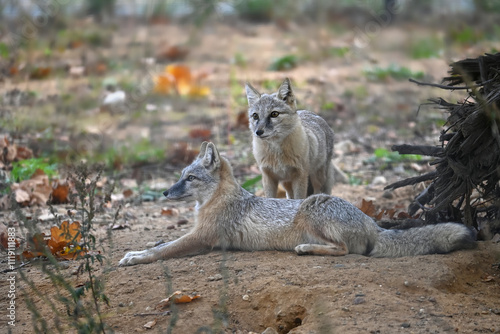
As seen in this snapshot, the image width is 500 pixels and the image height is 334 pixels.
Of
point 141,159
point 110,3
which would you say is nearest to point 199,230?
point 141,159

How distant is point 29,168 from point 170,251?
3618 mm

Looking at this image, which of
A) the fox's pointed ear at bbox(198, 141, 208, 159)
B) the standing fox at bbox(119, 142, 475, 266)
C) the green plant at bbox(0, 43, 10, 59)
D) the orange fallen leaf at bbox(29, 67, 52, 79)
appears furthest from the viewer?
the green plant at bbox(0, 43, 10, 59)

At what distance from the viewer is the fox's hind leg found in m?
5.48

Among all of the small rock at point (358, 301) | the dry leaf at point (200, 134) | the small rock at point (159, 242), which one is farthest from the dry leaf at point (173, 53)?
the small rock at point (358, 301)

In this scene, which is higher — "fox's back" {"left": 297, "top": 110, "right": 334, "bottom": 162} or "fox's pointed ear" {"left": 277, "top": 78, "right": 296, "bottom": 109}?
"fox's pointed ear" {"left": 277, "top": 78, "right": 296, "bottom": 109}

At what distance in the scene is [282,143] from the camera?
283 inches

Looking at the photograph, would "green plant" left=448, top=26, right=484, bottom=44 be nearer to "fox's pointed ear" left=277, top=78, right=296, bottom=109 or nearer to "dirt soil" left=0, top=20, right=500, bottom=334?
"dirt soil" left=0, top=20, right=500, bottom=334

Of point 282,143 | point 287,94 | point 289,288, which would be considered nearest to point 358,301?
point 289,288

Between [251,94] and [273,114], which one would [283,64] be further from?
[273,114]

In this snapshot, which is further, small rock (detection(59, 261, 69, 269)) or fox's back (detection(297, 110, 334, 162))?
fox's back (detection(297, 110, 334, 162))

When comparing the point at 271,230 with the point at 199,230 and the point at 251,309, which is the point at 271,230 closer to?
the point at 199,230

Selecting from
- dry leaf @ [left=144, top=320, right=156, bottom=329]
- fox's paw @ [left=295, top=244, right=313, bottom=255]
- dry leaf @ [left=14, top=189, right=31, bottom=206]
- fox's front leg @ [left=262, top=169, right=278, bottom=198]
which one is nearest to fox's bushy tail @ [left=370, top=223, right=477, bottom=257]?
fox's paw @ [left=295, top=244, right=313, bottom=255]

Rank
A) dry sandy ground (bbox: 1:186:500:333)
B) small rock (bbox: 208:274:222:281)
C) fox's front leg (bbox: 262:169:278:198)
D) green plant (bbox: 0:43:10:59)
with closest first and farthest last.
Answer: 1. dry sandy ground (bbox: 1:186:500:333)
2. small rock (bbox: 208:274:222:281)
3. fox's front leg (bbox: 262:169:278:198)
4. green plant (bbox: 0:43:10:59)

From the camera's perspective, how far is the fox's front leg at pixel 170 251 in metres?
5.64
